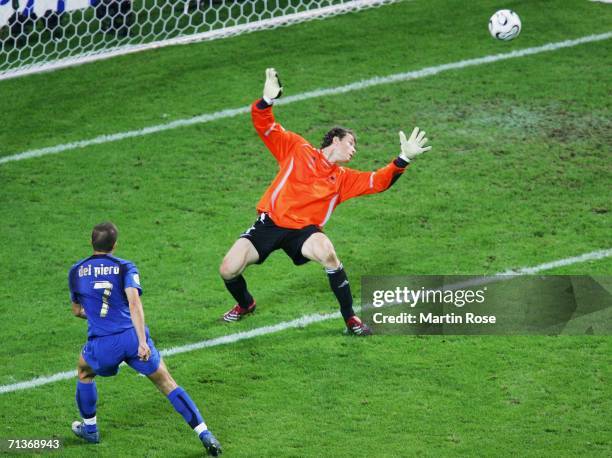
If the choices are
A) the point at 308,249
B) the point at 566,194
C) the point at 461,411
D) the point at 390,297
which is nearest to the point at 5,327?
the point at 308,249

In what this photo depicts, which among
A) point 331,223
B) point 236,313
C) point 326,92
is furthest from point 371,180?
point 326,92

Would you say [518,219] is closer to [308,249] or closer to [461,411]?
[308,249]

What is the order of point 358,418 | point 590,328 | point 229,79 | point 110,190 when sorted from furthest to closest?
point 229,79 → point 110,190 → point 590,328 → point 358,418

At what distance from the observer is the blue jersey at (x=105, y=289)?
299 inches

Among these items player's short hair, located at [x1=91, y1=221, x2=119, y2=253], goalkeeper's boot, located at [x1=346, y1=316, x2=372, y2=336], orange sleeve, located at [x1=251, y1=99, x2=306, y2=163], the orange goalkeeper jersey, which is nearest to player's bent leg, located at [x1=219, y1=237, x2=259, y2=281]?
the orange goalkeeper jersey

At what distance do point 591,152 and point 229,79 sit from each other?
4.11 metres

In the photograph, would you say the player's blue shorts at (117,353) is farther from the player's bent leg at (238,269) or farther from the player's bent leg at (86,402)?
the player's bent leg at (238,269)

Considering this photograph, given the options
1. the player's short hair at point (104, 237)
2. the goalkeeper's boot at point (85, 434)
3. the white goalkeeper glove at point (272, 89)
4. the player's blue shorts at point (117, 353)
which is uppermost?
the white goalkeeper glove at point (272, 89)

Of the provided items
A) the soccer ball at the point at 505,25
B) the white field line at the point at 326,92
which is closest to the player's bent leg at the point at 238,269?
the white field line at the point at 326,92

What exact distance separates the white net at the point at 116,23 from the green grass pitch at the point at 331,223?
0.20 metres

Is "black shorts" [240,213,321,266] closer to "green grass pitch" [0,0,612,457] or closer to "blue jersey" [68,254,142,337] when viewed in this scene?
"green grass pitch" [0,0,612,457]

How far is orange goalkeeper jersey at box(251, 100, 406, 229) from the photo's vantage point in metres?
A: 9.59

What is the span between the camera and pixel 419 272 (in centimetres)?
1029

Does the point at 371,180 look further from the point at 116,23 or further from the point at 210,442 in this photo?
the point at 116,23
